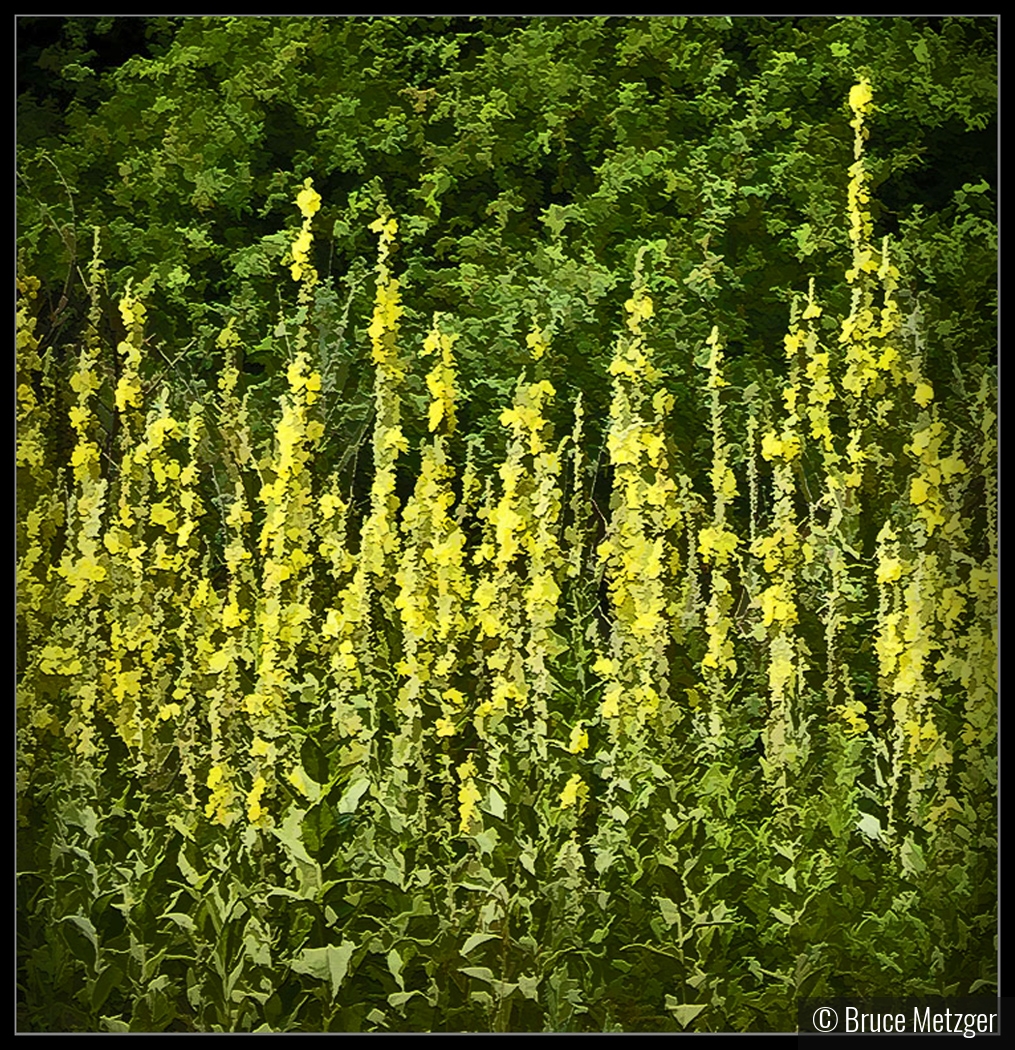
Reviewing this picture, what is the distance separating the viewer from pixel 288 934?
257cm

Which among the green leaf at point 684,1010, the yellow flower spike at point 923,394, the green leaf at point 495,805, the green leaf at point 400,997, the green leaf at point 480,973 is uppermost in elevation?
the yellow flower spike at point 923,394

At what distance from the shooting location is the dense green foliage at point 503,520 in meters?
2.58

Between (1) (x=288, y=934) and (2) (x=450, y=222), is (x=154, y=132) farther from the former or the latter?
(1) (x=288, y=934)

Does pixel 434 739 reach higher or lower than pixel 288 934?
higher

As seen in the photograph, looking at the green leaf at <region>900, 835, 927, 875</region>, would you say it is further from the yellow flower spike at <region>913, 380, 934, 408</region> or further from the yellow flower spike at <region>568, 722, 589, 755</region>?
the yellow flower spike at <region>913, 380, 934, 408</region>

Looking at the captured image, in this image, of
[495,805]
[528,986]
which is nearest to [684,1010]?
[528,986]

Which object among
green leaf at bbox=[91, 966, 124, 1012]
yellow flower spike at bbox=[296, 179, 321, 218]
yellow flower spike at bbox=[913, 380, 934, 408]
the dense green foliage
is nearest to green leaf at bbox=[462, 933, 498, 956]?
the dense green foliage

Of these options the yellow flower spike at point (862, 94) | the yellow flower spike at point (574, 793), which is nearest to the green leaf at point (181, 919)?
the yellow flower spike at point (574, 793)

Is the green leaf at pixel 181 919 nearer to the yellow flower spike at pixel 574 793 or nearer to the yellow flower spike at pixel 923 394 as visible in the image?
the yellow flower spike at pixel 574 793

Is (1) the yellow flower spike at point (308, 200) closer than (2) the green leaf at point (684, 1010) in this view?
No

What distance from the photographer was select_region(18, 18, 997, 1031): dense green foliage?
2.58 metres
